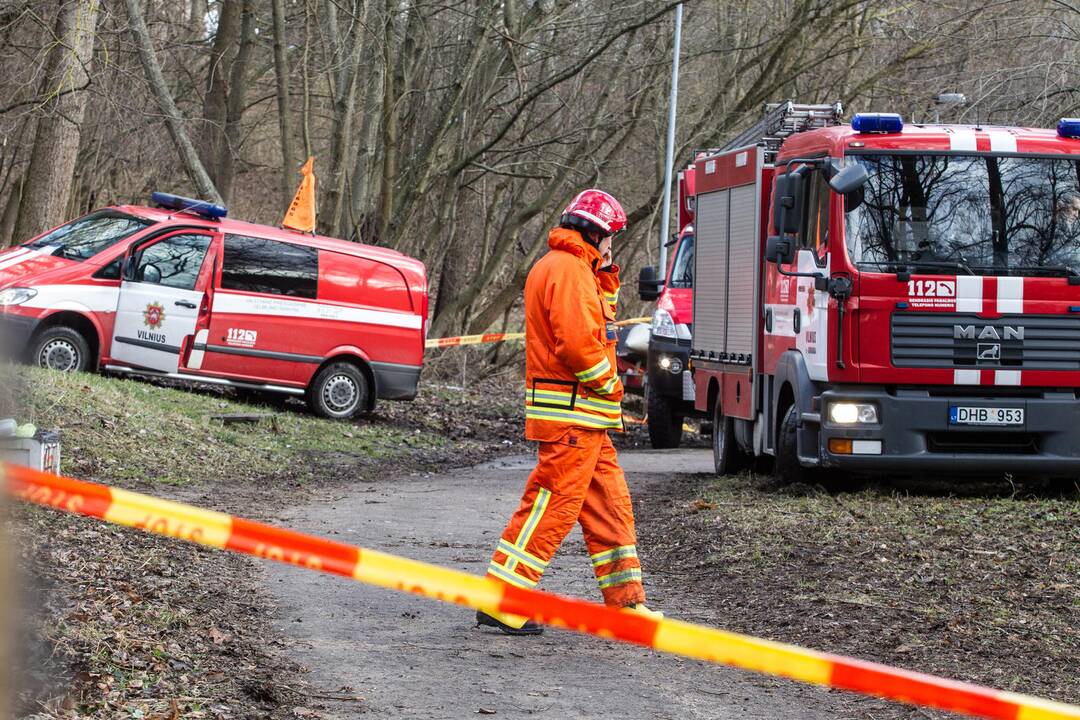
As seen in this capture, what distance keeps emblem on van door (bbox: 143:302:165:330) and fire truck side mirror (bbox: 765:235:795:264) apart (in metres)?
7.77

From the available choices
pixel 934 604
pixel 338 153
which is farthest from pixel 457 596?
pixel 338 153

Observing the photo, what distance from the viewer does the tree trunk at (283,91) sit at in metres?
20.1

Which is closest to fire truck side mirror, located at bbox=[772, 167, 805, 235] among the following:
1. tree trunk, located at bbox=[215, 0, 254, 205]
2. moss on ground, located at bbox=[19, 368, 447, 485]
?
moss on ground, located at bbox=[19, 368, 447, 485]

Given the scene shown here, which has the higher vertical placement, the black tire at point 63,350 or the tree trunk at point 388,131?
the tree trunk at point 388,131

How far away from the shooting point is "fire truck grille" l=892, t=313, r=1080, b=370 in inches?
413

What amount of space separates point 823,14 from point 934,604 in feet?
59.0

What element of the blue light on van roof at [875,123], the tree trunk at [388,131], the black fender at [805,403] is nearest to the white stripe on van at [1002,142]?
the blue light on van roof at [875,123]

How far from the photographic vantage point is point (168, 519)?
3.21 m

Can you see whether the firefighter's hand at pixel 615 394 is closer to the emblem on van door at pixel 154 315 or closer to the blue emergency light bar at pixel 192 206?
the emblem on van door at pixel 154 315

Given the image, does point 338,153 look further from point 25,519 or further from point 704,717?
point 25,519

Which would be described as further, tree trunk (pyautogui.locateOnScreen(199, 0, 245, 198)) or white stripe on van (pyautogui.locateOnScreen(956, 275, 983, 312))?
tree trunk (pyautogui.locateOnScreen(199, 0, 245, 198))

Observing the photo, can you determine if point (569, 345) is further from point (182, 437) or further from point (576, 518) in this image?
point (182, 437)

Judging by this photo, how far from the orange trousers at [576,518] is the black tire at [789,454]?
4502 millimetres

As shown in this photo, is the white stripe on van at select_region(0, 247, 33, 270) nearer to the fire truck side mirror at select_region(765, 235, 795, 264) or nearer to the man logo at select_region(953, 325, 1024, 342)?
the fire truck side mirror at select_region(765, 235, 795, 264)
